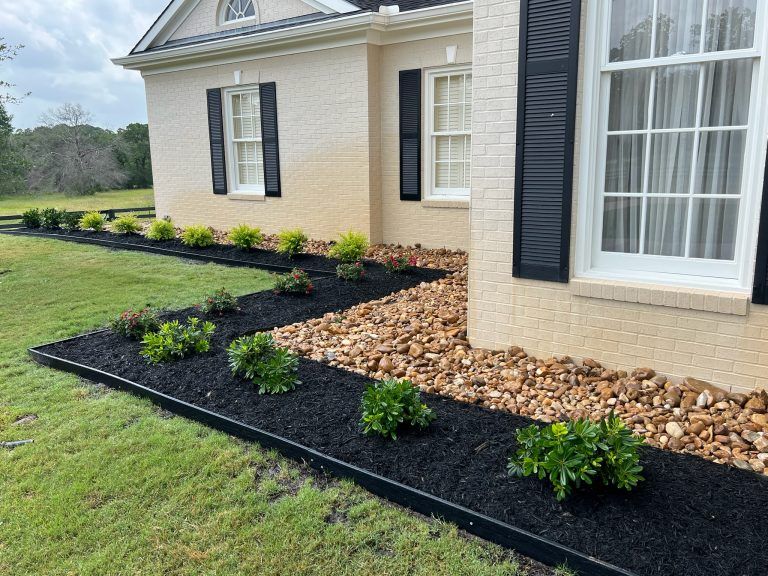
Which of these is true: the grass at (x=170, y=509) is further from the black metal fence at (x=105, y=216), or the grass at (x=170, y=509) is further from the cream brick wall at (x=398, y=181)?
the black metal fence at (x=105, y=216)

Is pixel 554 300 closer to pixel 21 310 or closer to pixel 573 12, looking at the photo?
pixel 573 12

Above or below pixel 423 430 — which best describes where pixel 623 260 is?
above

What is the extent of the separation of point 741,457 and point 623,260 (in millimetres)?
1453

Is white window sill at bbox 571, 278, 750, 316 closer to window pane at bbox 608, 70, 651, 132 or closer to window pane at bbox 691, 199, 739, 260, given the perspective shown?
window pane at bbox 691, 199, 739, 260

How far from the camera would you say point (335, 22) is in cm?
911

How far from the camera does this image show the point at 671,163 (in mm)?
3719

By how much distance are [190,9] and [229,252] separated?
5597 millimetres

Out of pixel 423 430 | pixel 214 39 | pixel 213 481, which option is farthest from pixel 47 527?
pixel 214 39

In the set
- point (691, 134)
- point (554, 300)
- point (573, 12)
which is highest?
point (573, 12)

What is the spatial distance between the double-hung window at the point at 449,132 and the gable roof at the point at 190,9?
115cm

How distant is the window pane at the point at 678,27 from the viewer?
3506mm

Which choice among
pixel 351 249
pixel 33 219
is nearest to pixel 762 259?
pixel 351 249

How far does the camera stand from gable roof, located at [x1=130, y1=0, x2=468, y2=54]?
9359mm

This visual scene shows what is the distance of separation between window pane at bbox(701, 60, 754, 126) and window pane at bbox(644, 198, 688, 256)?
52 cm
